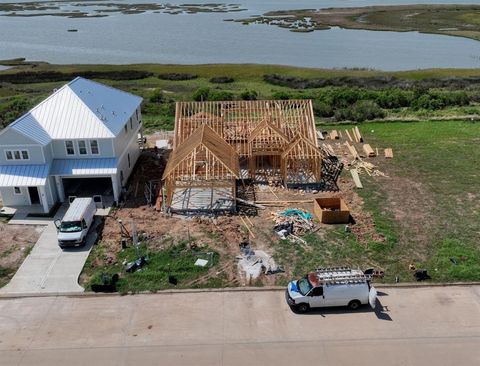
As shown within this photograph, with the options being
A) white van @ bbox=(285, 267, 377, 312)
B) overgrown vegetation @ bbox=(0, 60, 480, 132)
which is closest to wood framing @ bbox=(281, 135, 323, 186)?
white van @ bbox=(285, 267, 377, 312)

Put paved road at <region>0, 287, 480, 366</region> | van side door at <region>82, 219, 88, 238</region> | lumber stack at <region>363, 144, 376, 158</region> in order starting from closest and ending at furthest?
1. paved road at <region>0, 287, 480, 366</region>
2. van side door at <region>82, 219, 88, 238</region>
3. lumber stack at <region>363, 144, 376, 158</region>

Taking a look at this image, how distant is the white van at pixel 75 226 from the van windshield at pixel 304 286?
12.0 metres

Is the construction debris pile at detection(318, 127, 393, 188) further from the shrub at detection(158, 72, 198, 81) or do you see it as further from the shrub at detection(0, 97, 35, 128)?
the shrub at detection(158, 72, 198, 81)

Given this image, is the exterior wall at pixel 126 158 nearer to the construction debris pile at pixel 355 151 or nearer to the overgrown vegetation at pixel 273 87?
the overgrown vegetation at pixel 273 87

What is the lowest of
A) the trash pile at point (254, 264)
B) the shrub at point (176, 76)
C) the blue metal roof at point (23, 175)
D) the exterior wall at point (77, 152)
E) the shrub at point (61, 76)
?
the shrub at point (61, 76)

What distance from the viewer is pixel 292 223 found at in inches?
1073

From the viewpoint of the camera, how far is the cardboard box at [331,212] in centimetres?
2728

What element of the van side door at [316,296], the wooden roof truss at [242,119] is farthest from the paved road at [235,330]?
the wooden roof truss at [242,119]

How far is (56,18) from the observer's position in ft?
441

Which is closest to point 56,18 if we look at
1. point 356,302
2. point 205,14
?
point 205,14

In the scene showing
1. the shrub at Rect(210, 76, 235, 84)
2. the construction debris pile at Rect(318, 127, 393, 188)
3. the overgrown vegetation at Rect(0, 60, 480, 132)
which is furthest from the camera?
the shrub at Rect(210, 76, 235, 84)

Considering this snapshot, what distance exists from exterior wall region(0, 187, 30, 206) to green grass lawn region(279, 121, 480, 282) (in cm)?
1640

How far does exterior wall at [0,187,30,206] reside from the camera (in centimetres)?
2939

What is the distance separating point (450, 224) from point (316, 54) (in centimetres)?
6358
